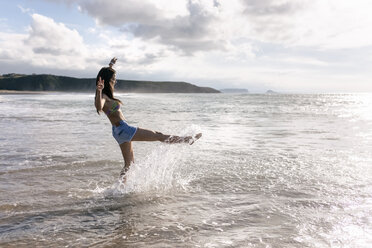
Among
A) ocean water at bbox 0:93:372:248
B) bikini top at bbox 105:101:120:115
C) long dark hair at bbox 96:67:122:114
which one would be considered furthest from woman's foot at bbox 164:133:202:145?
long dark hair at bbox 96:67:122:114

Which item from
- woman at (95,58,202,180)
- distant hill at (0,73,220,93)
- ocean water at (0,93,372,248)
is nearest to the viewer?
ocean water at (0,93,372,248)

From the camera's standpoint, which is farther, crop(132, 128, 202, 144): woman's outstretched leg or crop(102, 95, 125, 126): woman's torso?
crop(132, 128, 202, 144): woman's outstretched leg

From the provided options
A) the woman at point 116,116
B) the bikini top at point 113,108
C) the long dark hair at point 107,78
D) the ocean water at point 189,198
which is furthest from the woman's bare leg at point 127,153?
the long dark hair at point 107,78

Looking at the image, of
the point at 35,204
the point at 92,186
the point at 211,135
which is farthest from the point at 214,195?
the point at 211,135

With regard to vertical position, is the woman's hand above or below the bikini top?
above

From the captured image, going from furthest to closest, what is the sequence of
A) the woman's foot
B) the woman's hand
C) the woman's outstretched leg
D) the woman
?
the woman's foot < the woman's outstretched leg < the woman < the woman's hand

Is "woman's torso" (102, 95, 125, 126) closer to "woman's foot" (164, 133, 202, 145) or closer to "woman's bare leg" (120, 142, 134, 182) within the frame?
"woman's bare leg" (120, 142, 134, 182)

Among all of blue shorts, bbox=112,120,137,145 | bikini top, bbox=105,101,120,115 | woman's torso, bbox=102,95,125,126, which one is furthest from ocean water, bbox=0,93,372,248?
bikini top, bbox=105,101,120,115

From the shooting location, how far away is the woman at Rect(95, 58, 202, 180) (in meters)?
5.59

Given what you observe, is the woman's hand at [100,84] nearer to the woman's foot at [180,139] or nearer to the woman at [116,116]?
the woman at [116,116]

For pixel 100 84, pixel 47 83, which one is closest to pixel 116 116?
pixel 100 84

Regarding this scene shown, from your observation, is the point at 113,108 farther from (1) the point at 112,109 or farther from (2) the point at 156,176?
(2) the point at 156,176

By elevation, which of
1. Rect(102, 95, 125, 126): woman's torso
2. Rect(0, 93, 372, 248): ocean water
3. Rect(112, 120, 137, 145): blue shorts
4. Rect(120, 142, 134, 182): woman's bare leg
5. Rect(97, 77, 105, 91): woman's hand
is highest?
Rect(97, 77, 105, 91): woman's hand

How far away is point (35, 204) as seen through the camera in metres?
5.16
